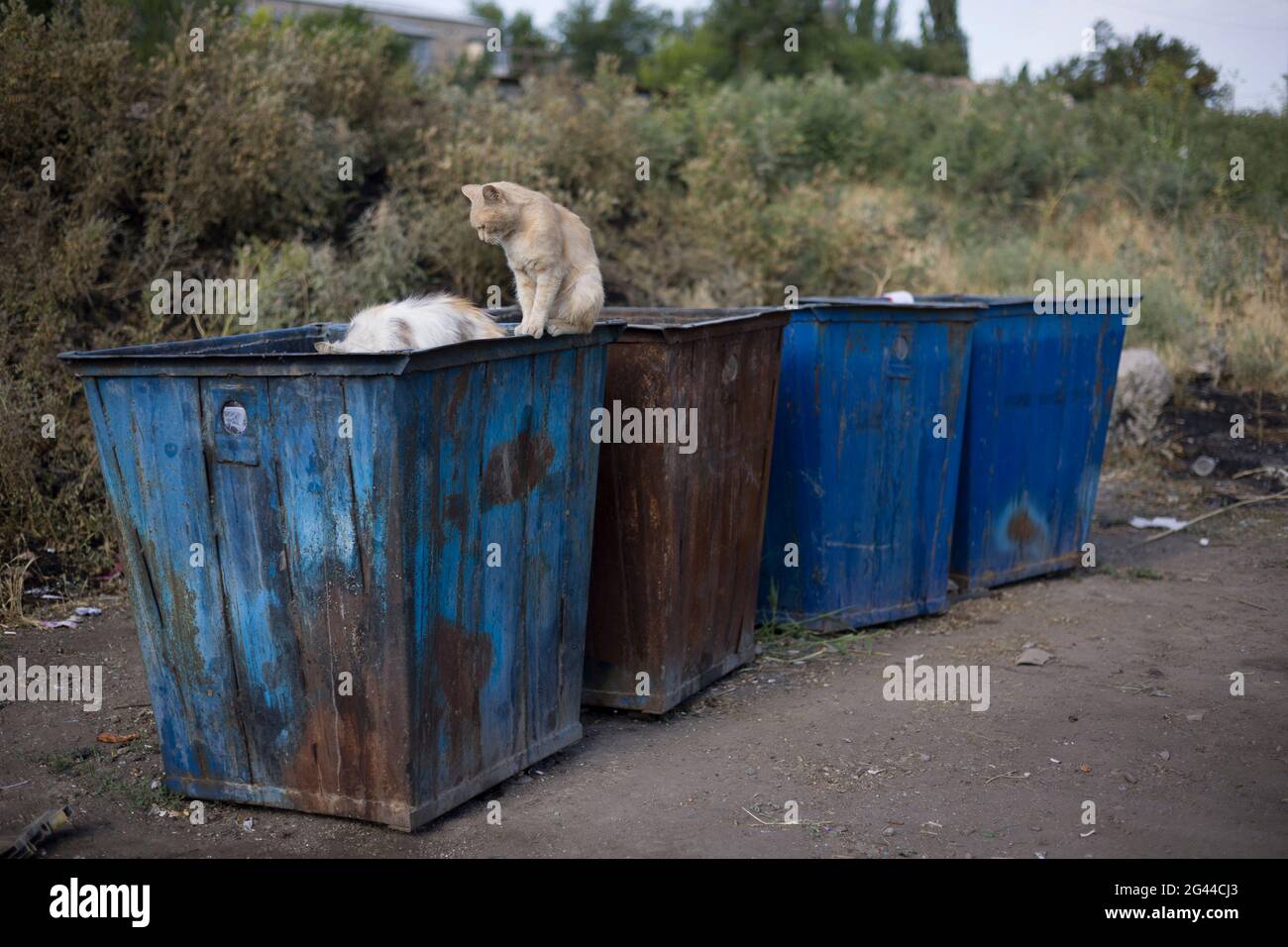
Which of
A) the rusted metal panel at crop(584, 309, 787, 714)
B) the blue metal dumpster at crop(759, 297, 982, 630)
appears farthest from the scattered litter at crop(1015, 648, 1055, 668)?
the rusted metal panel at crop(584, 309, 787, 714)

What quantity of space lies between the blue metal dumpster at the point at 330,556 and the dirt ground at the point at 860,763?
20 centimetres

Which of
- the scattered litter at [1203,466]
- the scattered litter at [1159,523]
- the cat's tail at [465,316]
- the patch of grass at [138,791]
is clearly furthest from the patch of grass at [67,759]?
the scattered litter at [1203,466]

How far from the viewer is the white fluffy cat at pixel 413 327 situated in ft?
Answer: 11.3

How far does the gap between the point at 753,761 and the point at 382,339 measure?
180 centimetres

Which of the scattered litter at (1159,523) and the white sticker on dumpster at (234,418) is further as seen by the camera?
the scattered litter at (1159,523)

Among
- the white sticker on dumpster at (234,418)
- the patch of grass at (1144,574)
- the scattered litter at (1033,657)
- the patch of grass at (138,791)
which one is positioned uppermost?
the white sticker on dumpster at (234,418)

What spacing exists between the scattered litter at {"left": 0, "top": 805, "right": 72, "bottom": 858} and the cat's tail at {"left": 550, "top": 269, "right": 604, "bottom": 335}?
1975 millimetres

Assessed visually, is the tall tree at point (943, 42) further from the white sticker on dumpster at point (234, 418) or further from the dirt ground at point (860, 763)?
the white sticker on dumpster at point (234, 418)

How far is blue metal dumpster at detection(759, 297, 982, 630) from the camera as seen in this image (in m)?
5.15

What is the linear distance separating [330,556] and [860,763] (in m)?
1.87

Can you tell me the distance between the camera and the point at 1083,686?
4.71 m

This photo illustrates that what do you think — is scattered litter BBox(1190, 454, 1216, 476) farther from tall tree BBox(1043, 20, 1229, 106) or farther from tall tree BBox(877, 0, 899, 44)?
tall tree BBox(877, 0, 899, 44)

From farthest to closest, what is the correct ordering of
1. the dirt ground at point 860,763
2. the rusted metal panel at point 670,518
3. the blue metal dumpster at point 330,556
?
the rusted metal panel at point 670,518
the dirt ground at point 860,763
the blue metal dumpster at point 330,556
